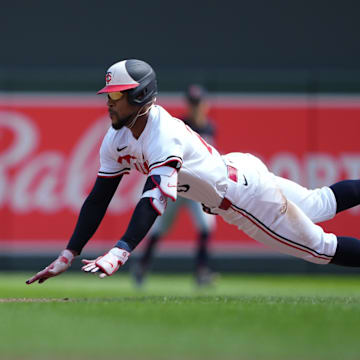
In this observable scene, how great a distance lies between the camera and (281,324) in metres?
4.66

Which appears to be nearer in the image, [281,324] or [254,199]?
[281,324]

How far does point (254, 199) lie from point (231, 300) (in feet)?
2.20

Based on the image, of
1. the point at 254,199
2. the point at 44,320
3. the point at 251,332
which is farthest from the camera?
the point at 254,199

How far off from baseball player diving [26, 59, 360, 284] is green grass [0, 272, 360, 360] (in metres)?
0.35

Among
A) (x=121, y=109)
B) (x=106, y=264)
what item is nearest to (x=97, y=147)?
(x=121, y=109)

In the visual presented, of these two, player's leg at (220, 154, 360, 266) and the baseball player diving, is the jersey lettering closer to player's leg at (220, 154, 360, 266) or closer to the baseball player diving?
the baseball player diving

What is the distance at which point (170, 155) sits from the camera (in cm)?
536

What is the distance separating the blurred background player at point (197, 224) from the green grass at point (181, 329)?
327cm

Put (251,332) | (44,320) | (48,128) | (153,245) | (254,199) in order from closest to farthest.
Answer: (251,332), (44,320), (254,199), (153,245), (48,128)

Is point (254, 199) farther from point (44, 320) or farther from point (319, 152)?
point (319, 152)

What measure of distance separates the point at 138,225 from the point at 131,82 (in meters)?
0.87

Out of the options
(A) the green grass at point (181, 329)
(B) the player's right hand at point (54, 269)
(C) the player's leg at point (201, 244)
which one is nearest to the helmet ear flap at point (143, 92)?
(B) the player's right hand at point (54, 269)

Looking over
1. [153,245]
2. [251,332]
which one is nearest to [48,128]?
[153,245]

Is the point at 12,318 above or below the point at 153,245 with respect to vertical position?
above
